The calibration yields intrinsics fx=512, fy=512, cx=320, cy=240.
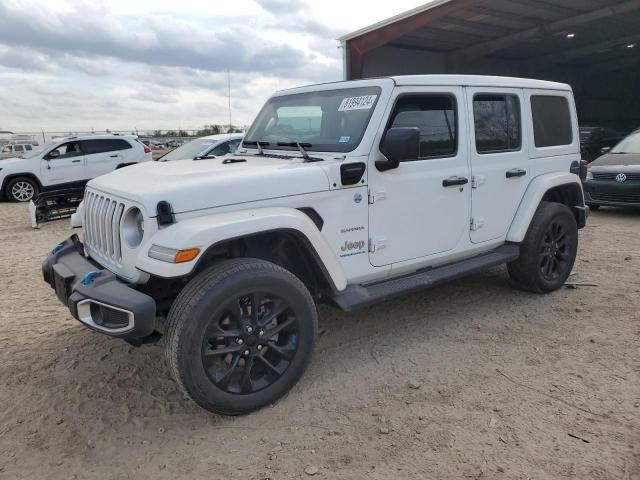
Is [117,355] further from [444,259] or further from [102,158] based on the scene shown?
[102,158]

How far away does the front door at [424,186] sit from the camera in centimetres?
351

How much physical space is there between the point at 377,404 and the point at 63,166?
12126mm

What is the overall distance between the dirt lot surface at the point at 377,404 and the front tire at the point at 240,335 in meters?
0.18

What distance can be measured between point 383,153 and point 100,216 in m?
1.88

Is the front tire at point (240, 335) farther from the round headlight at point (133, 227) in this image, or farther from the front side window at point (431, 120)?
the front side window at point (431, 120)

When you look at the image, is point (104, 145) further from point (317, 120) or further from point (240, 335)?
point (240, 335)

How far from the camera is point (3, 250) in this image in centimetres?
726

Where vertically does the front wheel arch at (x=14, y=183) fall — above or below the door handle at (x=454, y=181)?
below

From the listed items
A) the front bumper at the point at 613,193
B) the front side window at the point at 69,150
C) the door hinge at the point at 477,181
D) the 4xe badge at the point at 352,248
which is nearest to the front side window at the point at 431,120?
the door hinge at the point at 477,181

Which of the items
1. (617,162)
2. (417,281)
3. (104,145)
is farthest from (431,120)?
(104,145)

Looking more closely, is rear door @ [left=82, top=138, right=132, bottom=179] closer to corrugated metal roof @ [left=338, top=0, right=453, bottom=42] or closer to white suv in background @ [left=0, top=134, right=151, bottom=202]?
white suv in background @ [left=0, top=134, right=151, bottom=202]

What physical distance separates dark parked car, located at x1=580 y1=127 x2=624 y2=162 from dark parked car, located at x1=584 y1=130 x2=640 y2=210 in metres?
4.51

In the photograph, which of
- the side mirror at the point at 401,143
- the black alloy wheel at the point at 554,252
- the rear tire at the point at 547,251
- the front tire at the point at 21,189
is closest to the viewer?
the side mirror at the point at 401,143

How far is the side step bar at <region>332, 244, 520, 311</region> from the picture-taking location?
334cm
